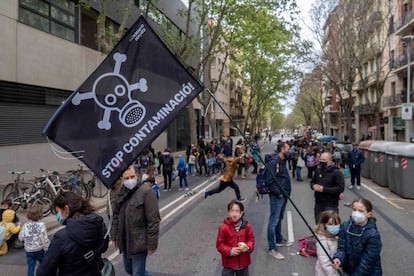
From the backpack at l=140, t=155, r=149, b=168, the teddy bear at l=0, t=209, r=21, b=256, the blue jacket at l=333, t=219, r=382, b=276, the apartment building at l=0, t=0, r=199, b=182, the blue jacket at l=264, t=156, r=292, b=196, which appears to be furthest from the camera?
the backpack at l=140, t=155, r=149, b=168

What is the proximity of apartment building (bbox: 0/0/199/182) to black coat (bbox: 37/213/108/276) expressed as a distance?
12.6 meters

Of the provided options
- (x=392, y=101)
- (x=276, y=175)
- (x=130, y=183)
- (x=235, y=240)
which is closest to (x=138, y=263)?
(x=130, y=183)

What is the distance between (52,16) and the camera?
16.7 meters

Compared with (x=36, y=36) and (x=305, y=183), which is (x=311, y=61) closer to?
(x=305, y=183)

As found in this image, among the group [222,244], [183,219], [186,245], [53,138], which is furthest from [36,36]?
[222,244]

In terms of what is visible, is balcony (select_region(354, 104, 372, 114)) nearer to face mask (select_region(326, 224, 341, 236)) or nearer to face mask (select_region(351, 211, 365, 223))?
face mask (select_region(326, 224, 341, 236))

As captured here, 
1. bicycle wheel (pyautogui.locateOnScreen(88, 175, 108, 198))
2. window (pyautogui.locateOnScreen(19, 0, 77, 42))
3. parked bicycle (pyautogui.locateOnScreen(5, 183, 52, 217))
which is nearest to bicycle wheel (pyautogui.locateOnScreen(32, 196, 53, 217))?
parked bicycle (pyautogui.locateOnScreen(5, 183, 52, 217))

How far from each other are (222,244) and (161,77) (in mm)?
1980

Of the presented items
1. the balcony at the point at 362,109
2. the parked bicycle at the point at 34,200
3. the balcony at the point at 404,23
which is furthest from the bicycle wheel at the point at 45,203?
the balcony at the point at 362,109

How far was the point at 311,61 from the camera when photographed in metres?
26.9

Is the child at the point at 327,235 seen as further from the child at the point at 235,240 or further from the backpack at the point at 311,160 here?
the backpack at the point at 311,160

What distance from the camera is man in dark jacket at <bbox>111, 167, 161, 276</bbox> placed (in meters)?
3.89

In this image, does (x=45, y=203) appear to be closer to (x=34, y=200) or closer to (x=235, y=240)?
(x=34, y=200)

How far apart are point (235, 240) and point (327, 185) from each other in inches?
106
